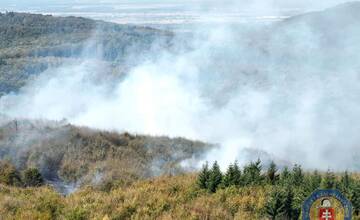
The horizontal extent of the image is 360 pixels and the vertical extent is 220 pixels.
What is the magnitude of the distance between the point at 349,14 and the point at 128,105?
49691 millimetres

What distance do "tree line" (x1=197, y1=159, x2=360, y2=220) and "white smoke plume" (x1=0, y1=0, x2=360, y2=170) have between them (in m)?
7.93

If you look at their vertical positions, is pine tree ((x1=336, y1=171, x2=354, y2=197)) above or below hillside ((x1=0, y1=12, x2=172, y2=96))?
below

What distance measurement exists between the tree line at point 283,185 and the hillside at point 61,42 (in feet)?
120

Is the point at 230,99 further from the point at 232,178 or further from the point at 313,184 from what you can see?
the point at 313,184

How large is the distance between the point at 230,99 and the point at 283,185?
1036 inches

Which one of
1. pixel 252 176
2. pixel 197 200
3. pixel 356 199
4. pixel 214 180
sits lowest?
pixel 197 200

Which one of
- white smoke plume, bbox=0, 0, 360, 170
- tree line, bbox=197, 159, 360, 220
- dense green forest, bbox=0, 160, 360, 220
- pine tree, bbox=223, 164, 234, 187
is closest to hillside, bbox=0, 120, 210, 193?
white smoke plume, bbox=0, 0, 360, 170

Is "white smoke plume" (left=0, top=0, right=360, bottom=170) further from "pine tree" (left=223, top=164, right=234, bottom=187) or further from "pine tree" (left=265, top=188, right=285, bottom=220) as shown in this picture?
"pine tree" (left=265, top=188, right=285, bottom=220)

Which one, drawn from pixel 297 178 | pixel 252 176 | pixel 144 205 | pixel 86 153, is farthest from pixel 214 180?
pixel 86 153

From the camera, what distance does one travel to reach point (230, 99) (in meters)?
39.5

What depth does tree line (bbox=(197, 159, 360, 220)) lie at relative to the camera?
11.1 m

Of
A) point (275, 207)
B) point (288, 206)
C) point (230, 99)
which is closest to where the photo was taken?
point (275, 207)

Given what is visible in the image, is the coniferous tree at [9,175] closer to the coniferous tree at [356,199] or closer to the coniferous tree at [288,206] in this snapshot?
the coniferous tree at [288,206]

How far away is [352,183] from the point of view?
516 inches
